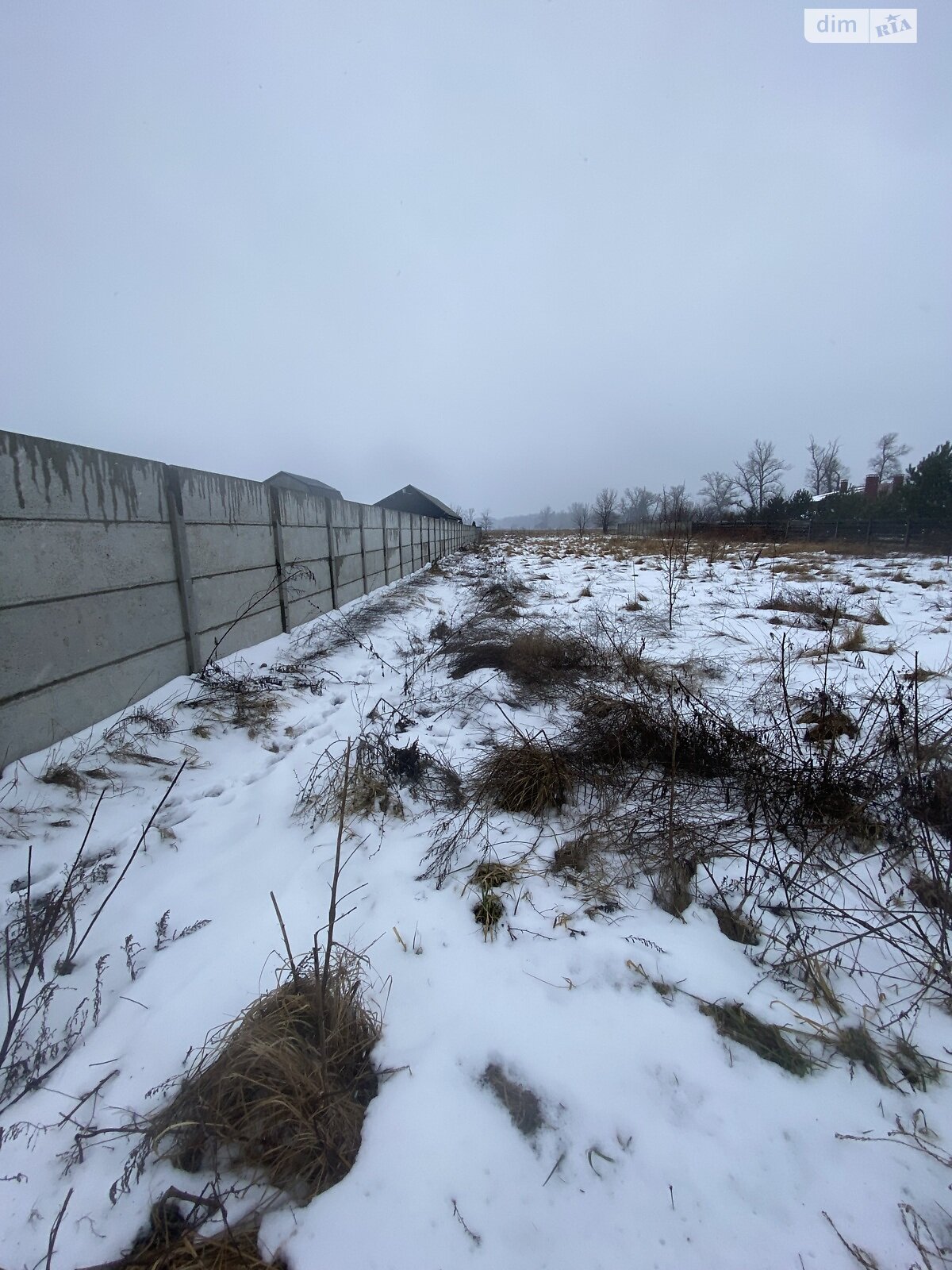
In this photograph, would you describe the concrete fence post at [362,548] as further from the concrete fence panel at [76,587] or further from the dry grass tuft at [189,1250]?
the dry grass tuft at [189,1250]

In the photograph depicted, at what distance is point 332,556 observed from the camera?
800cm

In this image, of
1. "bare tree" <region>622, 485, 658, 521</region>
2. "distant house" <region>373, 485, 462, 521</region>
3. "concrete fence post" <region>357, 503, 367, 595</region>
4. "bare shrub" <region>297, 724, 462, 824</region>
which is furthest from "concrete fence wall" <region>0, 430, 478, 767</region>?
"bare tree" <region>622, 485, 658, 521</region>

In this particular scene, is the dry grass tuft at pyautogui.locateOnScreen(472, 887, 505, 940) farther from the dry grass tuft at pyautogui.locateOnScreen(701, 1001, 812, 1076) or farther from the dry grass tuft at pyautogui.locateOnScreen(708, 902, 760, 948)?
the dry grass tuft at pyautogui.locateOnScreen(708, 902, 760, 948)

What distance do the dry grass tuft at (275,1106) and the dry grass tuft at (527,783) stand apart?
1.34 meters

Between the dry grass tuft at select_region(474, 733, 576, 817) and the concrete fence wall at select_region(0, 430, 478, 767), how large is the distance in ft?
8.85

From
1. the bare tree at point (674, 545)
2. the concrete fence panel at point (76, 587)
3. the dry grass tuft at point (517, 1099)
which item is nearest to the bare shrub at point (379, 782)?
the dry grass tuft at point (517, 1099)

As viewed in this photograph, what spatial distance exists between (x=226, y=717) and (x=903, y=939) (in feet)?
13.0

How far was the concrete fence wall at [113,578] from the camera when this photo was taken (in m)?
2.65

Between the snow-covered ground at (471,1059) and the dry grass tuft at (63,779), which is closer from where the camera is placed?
the snow-covered ground at (471,1059)

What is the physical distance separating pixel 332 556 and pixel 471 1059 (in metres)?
7.54

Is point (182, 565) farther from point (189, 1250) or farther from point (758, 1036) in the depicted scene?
point (758, 1036)

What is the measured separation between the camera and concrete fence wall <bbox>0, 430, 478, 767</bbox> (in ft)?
8.70

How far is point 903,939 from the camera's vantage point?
160 centimetres

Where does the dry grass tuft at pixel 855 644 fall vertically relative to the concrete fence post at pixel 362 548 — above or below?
below
